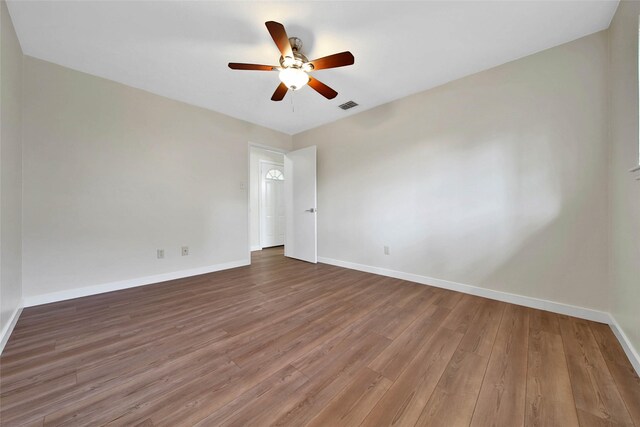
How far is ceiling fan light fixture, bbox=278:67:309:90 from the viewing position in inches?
77.2

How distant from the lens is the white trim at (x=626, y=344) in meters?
1.36

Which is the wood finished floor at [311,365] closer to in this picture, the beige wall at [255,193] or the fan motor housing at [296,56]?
the fan motor housing at [296,56]

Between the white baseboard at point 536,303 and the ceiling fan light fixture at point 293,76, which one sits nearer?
the white baseboard at point 536,303

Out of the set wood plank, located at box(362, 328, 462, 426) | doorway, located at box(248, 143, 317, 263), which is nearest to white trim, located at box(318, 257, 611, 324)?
wood plank, located at box(362, 328, 462, 426)

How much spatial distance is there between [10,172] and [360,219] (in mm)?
3671

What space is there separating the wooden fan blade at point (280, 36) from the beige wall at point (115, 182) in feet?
7.22

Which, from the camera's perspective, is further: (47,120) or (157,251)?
(157,251)

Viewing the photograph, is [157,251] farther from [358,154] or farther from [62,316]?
[358,154]

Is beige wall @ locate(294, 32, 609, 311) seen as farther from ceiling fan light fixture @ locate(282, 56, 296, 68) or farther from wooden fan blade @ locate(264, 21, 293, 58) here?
wooden fan blade @ locate(264, 21, 293, 58)

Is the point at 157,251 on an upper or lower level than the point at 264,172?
lower

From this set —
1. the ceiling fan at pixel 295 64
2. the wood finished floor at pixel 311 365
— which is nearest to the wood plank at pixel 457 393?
the wood finished floor at pixel 311 365

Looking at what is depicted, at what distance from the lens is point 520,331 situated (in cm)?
179

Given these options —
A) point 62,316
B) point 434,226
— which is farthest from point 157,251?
point 434,226

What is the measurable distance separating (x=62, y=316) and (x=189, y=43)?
2749mm
